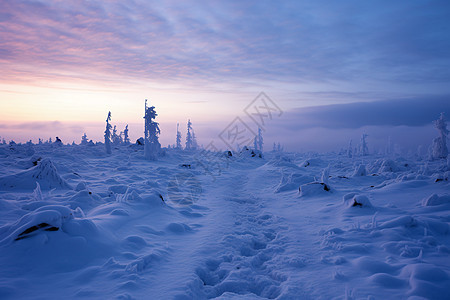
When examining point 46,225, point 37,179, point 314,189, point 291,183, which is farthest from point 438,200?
point 37,179

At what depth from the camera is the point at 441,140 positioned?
4300cm

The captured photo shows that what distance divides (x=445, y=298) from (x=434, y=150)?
54565 millimetres

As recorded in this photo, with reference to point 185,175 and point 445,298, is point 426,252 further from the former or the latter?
point 185,175

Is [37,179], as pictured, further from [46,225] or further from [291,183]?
[291,183]

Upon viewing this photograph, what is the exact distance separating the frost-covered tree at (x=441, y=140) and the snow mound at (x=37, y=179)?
57314 millimetres

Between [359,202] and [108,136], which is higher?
[108,136]

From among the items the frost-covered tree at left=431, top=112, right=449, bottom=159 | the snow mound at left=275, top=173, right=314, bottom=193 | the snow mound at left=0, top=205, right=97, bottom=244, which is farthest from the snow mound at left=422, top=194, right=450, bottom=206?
the frost-covered tree at left=431, top=112, right=449, bottom=159

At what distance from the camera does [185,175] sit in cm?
2423

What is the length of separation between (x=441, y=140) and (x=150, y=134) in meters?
53.1

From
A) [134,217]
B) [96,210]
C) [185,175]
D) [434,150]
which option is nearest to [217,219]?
[134,217]

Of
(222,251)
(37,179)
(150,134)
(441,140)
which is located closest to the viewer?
(222,251)

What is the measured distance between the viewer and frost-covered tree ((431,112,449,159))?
42125 mm

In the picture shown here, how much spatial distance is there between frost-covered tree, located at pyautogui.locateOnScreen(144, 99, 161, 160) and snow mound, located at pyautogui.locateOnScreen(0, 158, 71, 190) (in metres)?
22.1

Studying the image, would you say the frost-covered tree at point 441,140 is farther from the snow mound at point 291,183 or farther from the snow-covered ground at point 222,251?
the snow-covered ground at point 222,251
